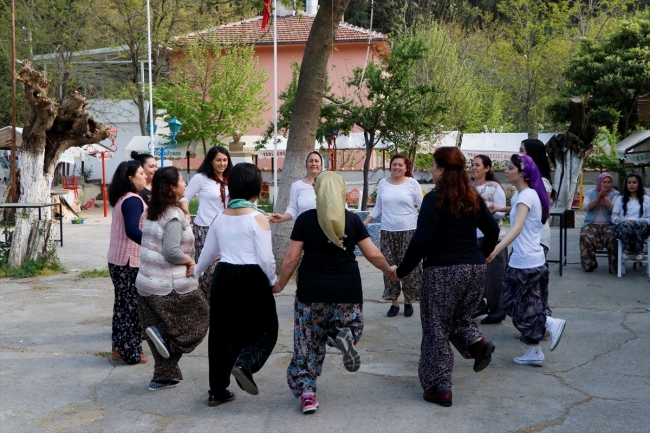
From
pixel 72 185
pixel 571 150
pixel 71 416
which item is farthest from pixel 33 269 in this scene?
pixel 72 185

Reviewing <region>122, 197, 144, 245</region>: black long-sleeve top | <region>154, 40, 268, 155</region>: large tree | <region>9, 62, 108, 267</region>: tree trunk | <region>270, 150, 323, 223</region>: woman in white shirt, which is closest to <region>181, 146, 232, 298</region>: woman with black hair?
<region>270, 150, 323, 223</region>: woman in white shirt

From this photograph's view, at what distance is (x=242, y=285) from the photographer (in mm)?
4812

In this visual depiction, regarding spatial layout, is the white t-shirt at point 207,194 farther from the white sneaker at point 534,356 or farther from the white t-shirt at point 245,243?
the white sneaker at point 534,356

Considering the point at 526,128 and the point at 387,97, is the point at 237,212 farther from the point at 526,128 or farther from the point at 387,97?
the point at 526,128

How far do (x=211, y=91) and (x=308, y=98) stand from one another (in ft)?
64.2

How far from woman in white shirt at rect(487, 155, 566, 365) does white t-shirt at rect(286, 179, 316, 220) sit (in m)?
2.34

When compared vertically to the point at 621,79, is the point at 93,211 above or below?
below

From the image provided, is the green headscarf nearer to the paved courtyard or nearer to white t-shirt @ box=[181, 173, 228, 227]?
Answer: the paved courtyard

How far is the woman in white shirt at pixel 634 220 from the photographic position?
408 inches

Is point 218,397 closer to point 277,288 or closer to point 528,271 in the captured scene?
point 277,288

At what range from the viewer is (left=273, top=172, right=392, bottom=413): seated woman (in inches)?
184

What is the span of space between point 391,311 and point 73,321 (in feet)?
11.4

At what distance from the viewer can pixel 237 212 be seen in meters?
4.89

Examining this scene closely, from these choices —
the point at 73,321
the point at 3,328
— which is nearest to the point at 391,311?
the point at 73,321
